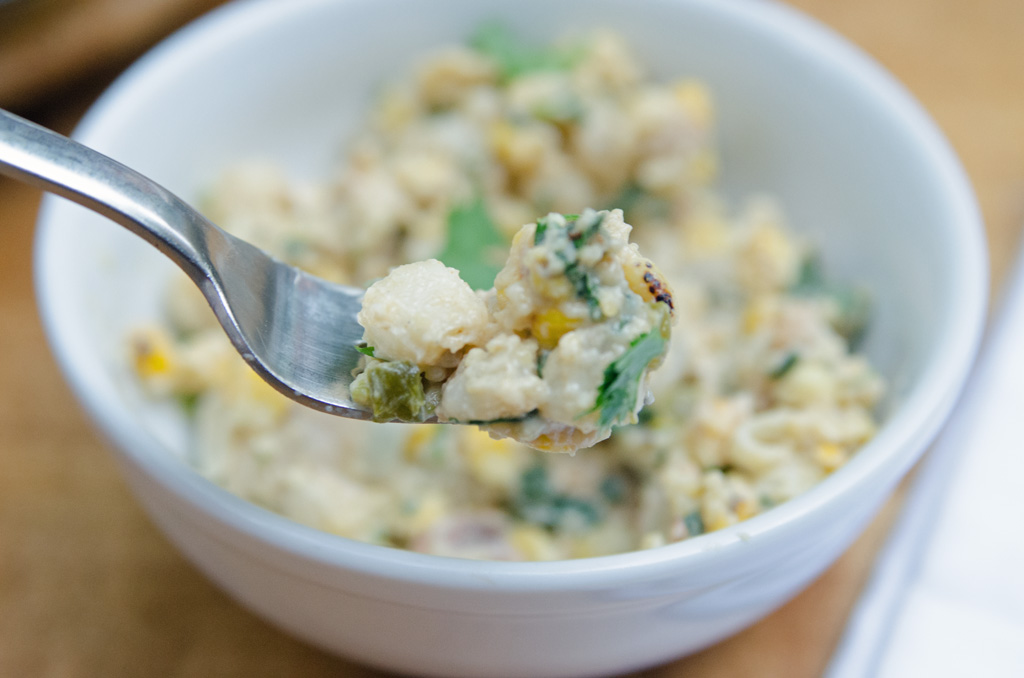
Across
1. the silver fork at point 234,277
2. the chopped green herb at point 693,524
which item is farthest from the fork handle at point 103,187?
the chopped green herb at point 693,524

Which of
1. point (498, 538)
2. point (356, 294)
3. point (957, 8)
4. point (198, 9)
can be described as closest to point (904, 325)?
point (498, 538)

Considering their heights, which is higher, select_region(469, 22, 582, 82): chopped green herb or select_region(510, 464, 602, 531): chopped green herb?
select_region(469, 22, 582, 82): chopped green herb

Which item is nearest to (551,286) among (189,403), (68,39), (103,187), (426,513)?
(103,187)

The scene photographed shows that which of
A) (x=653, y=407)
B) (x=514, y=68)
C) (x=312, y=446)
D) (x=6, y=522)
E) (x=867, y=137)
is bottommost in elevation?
(x=6, y=522)

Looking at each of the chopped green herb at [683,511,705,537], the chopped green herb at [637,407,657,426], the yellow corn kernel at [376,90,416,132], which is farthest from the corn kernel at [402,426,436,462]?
the yellow corn kernel at [376,90,416,132]

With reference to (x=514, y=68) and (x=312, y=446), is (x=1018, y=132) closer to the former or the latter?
(x=514, y=68)

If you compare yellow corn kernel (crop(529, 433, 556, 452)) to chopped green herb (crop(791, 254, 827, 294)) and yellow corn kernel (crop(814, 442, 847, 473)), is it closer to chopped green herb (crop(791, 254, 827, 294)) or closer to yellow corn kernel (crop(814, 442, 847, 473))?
yellow corn kernel (crop(814, 442, 847, 473))

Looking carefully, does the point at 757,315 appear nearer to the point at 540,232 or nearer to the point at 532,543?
the point at 532,543
